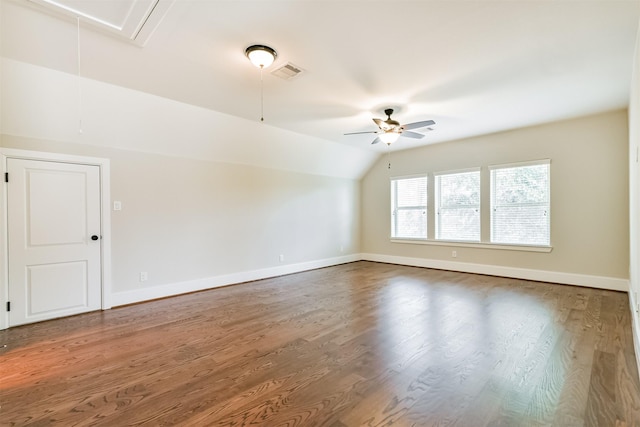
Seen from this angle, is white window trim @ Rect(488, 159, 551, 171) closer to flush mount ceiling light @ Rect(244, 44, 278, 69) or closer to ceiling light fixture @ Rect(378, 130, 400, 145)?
ceiling light fixture @ Rect(378, 130, 400, 145)

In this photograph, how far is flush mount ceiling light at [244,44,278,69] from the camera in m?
2.66

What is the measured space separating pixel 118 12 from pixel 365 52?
82.3 inches

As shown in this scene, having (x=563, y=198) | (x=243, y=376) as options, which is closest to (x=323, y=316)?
(x=243, y=376)

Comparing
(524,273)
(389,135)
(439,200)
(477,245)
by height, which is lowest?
(524,273)

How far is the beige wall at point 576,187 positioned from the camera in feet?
14.8

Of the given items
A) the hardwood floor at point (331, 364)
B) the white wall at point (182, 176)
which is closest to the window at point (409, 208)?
the white wall at point (182, 176)

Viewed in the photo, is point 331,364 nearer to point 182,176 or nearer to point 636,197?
point 636,197

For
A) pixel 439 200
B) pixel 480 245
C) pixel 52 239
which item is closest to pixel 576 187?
pixel 480 245

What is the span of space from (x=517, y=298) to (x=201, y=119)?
5.35m

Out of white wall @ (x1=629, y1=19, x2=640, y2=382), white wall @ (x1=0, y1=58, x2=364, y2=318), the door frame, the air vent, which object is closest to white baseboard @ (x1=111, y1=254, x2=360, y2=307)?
white wall @ (x1=0, y1=58, x2=364, y2=318)

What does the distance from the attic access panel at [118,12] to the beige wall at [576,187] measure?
19.0 ft

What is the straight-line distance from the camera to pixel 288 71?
123 inches

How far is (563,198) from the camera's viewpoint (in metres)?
4.96

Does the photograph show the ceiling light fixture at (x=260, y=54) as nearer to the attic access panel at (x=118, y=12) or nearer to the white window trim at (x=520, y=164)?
the attic access panel at (x=118, y=12)
